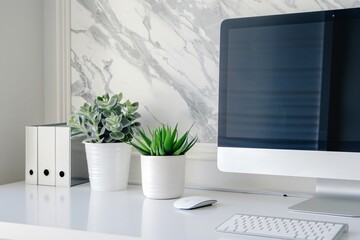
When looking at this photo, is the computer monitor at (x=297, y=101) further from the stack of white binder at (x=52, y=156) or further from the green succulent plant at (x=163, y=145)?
the stack of white binder at (x=52, y=156)

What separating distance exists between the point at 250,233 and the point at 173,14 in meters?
0.79

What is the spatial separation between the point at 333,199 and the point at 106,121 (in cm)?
61

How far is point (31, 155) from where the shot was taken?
145 cm

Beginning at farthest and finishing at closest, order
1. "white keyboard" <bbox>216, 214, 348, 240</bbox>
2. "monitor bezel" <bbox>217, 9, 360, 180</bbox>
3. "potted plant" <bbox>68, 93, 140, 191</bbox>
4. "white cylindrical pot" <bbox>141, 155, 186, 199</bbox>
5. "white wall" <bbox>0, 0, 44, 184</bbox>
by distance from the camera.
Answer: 1. "white wall" <bbox>0, 0, 44, 184</bbox>
2. "potted plant" <bbox>68, 93, 140, 191</bbox>
3. "white cylindrical pot" <bbox>141, 155, 186, 199</bbox>
4. "monitor bezel" <bbox>217, 9, 360, 180</bbox>
5. "white keyboard" <bbox>216, 214, 348, 240</bbox>

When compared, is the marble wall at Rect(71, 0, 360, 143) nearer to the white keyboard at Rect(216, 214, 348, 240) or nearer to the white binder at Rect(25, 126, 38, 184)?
the white binder at Rect(25, 126, 38, 184)

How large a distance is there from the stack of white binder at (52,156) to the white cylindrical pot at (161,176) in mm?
269

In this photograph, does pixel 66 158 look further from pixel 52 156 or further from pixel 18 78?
pixel 18 78

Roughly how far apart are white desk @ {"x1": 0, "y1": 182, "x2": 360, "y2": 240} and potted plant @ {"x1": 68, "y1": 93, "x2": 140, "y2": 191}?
0.05 metres

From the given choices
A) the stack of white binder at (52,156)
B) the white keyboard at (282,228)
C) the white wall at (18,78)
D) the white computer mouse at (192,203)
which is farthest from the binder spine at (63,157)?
the white keyboard at (282,228)

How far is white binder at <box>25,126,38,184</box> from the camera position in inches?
56.7

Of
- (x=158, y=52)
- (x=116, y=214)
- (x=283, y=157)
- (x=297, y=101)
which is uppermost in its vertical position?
(x=158, y=52)

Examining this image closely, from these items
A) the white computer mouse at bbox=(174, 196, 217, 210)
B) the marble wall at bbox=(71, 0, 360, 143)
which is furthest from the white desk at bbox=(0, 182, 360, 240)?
the marble wall at bbox=(71, 0, 360, 143)

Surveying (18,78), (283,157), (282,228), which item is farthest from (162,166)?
(18,78)

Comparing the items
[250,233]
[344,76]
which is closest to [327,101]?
[344,76]
